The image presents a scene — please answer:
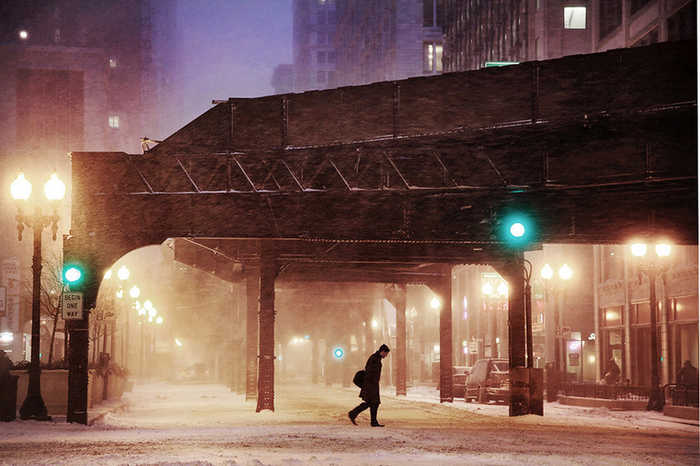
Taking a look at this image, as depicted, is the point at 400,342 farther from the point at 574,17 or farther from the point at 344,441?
the point at 344,441

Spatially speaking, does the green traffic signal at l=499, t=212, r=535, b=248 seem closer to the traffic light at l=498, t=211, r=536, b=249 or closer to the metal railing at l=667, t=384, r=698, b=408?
the traffic light at l=498, t=211, r=536, b=249

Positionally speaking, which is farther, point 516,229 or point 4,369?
point 4,369

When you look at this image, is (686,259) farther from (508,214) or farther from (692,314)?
(508,214)

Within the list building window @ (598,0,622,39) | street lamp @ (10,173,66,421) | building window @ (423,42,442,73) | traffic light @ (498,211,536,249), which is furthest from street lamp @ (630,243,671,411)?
building window @ (423,42,442,73)

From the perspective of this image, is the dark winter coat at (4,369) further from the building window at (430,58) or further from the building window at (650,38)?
the building window at (430,58)

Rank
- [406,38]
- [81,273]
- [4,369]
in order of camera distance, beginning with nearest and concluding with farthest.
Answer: [81,273] < [4,369] < [406,38]

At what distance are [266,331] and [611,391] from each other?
1525 centimetres

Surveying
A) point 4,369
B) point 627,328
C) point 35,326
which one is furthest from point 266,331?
point 627,328

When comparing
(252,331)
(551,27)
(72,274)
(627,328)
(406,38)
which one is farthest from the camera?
(406,38)

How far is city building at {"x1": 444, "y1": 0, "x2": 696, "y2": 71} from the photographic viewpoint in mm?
49975

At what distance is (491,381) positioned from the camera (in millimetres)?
44094

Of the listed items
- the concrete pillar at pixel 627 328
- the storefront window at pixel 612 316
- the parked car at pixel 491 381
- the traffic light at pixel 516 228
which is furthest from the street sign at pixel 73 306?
the storefront window at pixel 612 316

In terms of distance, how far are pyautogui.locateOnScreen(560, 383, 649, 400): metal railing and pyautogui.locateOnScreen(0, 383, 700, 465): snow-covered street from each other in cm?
1008

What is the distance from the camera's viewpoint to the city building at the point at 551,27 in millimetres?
49975
